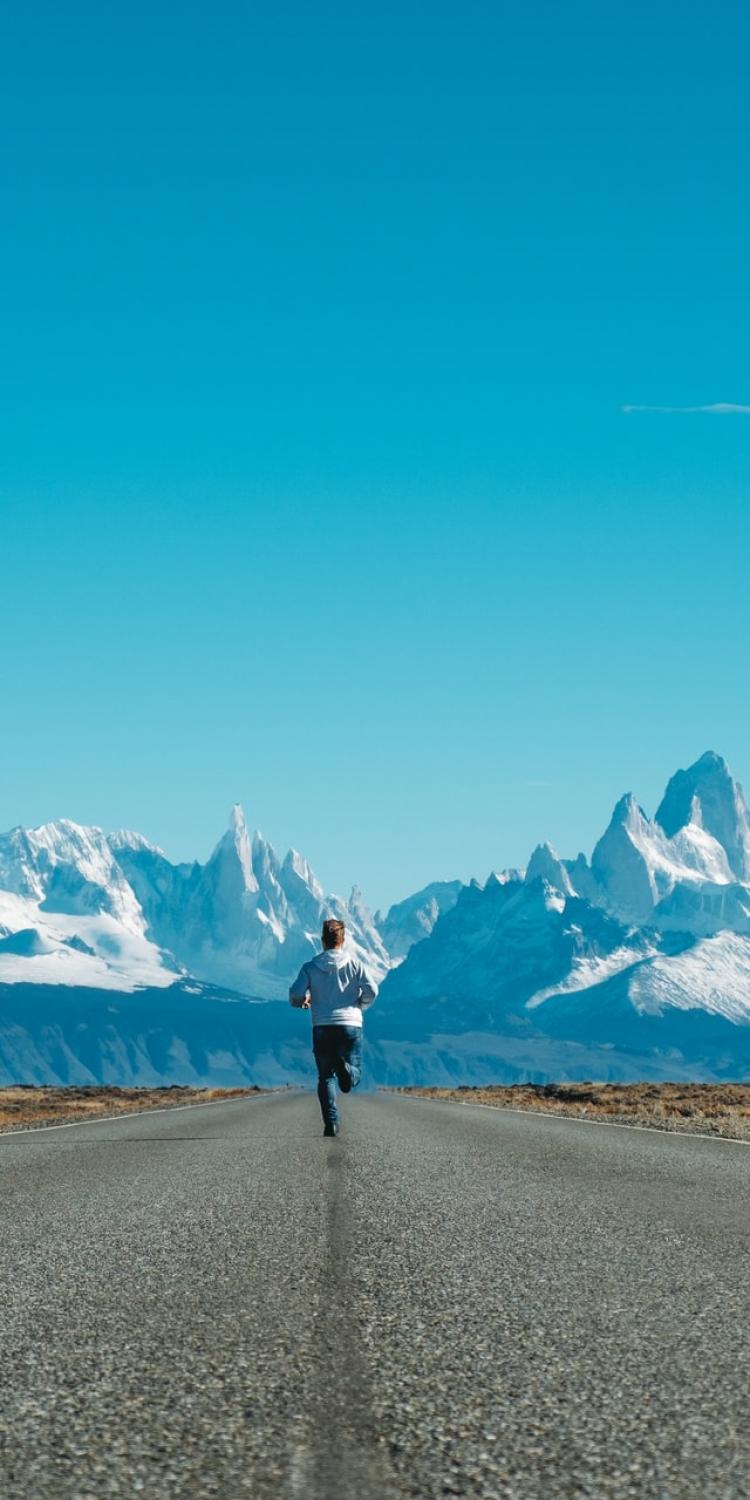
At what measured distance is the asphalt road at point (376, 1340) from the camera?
4.36m

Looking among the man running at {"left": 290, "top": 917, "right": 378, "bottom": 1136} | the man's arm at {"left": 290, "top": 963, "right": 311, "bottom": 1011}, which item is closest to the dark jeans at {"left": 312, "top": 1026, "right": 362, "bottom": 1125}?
the man running at {"left": 290, "top": 917, "right": 378, "bottom": 1136}

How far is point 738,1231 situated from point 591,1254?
5.65 feet

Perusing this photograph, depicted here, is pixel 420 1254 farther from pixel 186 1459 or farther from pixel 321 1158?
pixel 321 1158

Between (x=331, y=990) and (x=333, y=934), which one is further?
(x=333, y=934)

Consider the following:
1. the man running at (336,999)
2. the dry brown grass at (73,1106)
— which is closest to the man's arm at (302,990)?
the man running at (336,999)

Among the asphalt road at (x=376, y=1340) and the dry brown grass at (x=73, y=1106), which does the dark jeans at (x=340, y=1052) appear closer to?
the asphalt road at (x=376, y=1340)

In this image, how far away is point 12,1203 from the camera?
12812 millimetres

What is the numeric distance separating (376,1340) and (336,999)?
13.3 metres

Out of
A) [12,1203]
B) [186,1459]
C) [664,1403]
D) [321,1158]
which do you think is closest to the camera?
[186,1459]

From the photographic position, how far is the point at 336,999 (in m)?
19.4

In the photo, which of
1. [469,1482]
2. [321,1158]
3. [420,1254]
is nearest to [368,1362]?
[469,1482]

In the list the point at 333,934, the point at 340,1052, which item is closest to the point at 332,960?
the point at 333,934

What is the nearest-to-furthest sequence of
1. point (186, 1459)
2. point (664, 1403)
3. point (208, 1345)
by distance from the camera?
point (186, 1459) < point (664, 1403) < point (208, 1345)

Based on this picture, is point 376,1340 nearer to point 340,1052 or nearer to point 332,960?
point 332,960
